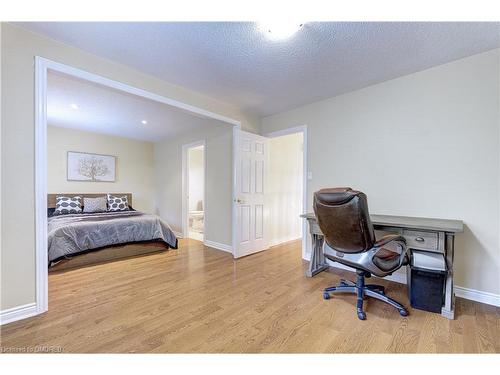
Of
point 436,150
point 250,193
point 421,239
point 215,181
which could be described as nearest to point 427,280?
point 421,239

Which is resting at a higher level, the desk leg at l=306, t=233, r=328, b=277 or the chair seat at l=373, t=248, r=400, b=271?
the chair seat at l=373, t=248, r=400, b=271

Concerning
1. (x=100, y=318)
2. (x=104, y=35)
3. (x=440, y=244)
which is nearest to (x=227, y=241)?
(x=100, y=318)

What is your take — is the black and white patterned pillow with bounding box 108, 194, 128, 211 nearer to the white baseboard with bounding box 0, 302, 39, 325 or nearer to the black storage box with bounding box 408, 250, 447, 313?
the white baseboard with bounding box 0, 302, 39, 325

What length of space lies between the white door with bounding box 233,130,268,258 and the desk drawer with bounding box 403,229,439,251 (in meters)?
2.12

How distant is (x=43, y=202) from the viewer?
188 cm

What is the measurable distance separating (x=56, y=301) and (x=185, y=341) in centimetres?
147

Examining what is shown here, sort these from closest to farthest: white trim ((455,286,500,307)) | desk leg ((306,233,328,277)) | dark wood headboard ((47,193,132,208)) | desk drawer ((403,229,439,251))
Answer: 1. desk drawer ((403,229,439,251))
2. white trim ((455,286,500,307))
3. desk leg ((306,233,328,277))
4. dark wood headboard ((47,193,132,208))

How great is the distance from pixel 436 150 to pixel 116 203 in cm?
551

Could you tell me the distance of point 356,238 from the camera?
181cm

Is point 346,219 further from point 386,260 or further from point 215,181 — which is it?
point 215,181

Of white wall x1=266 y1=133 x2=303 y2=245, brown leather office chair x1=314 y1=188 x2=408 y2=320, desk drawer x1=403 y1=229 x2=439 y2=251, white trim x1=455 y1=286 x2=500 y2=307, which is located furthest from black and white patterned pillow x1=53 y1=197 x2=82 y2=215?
white trim x1=455 y1=286 x2=500 y2=307

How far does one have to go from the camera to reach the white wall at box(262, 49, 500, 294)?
2064mm

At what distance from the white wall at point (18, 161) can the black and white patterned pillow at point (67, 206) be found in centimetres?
297
